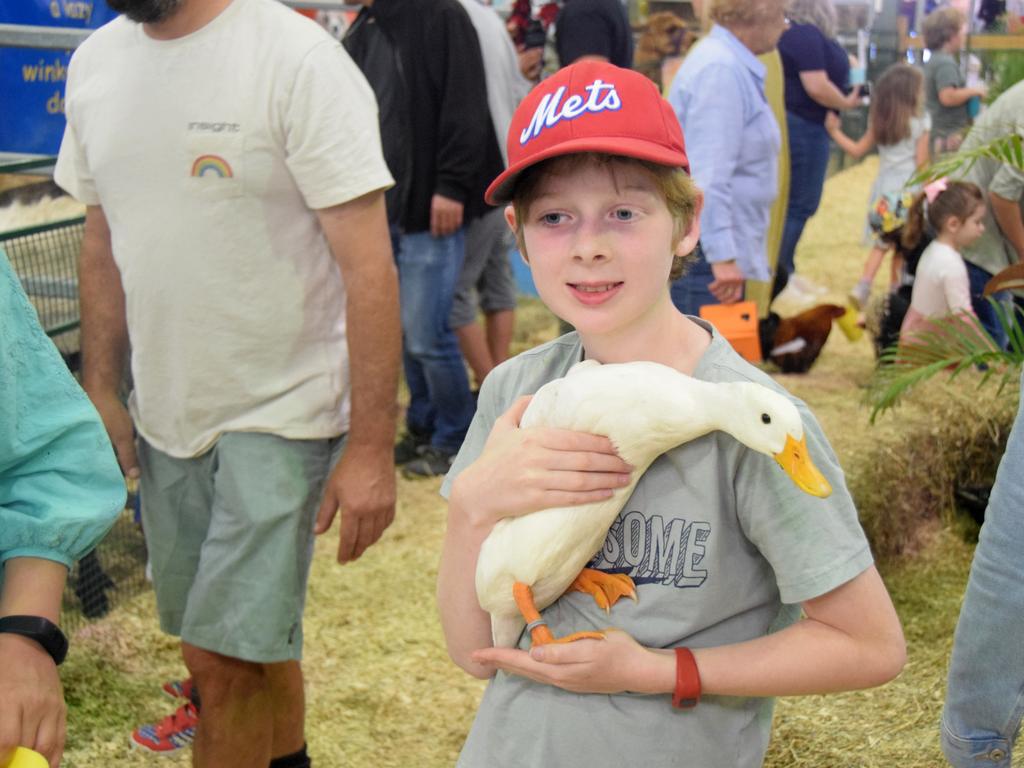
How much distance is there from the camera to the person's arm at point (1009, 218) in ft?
13.3

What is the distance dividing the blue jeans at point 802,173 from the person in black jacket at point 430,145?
2.17m

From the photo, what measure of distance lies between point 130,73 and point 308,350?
0.59 metres

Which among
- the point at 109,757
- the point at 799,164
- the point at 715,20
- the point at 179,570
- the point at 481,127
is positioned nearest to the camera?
the point at 179,570

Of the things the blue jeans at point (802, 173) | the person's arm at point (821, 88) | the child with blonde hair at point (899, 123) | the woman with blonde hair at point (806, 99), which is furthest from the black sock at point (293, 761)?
the child with blonde hair at point (899, 123)

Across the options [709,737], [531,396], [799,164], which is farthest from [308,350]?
[799,164]

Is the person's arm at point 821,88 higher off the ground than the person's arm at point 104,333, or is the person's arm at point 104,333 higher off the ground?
the person's arm at point 104,333

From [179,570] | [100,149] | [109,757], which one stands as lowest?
[109,757]

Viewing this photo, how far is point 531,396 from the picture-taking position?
1.32 m

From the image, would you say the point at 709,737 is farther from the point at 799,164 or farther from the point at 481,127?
the point at 799,164

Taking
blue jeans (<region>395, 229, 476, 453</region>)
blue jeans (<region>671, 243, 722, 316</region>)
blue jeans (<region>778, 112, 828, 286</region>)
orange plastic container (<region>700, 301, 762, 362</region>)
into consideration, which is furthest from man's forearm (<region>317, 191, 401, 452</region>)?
blue jeans (<region>778, 112, 828, 286</region>)

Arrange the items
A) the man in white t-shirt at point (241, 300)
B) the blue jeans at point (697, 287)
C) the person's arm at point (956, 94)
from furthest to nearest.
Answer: the person's arm at point (956, 94), the blue jeans at point (697, 287), the man in white t-shirt at point (241, 300)

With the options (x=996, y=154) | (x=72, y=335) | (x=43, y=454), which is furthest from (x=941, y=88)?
(x=43, y=454)

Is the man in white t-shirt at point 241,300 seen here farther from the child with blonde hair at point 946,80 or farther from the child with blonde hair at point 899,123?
the child with blonde hair at point 899,123

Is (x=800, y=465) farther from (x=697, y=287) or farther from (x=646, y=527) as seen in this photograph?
(x=697, y=287)
